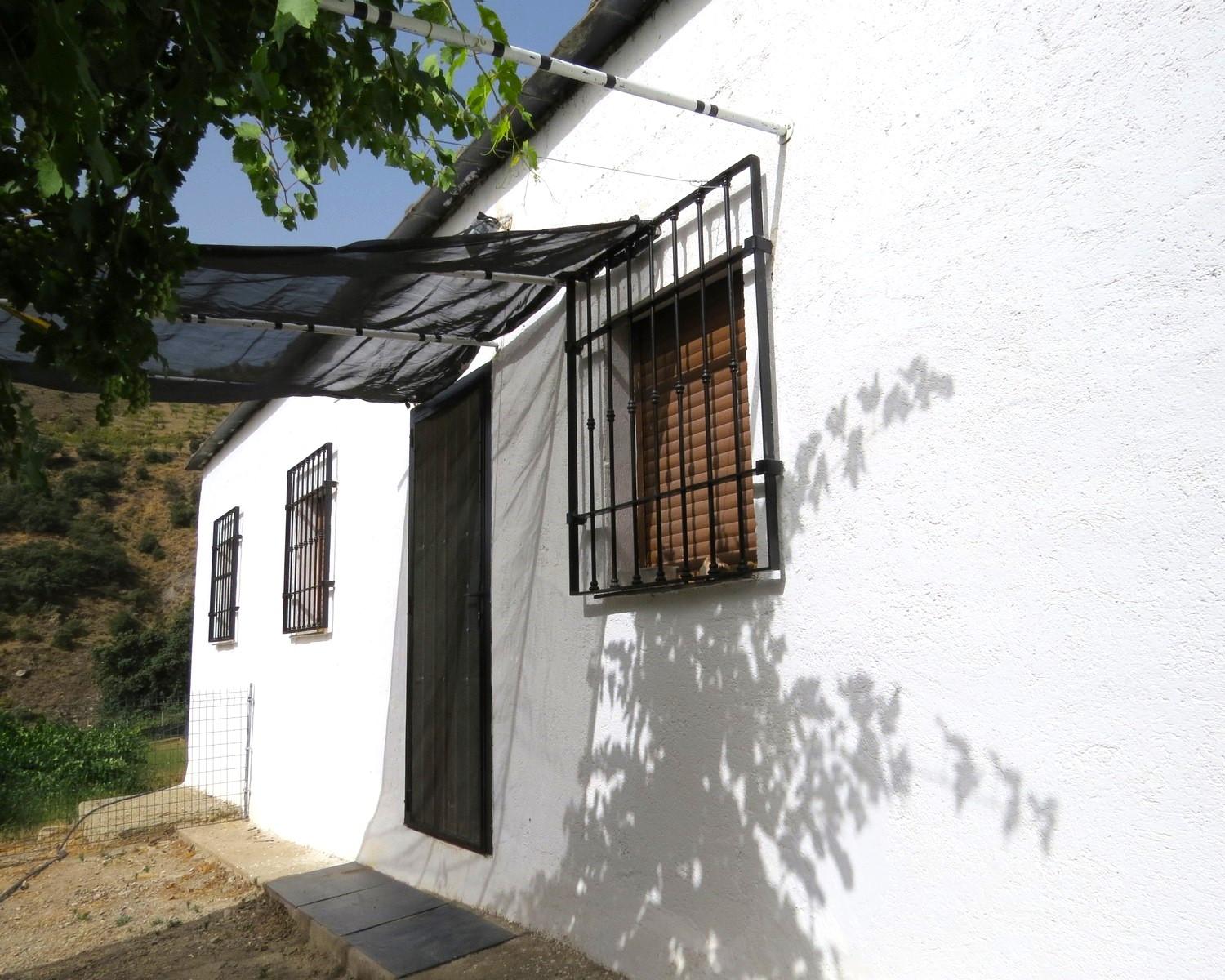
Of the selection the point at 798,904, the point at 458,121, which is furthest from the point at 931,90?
the point at 798,904

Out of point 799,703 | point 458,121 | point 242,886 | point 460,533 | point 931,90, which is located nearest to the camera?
point 931,90

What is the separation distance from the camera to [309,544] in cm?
785

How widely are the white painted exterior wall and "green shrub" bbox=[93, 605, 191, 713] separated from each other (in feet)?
82.6

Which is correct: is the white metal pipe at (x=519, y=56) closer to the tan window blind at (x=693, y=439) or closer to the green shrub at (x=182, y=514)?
the tan window blind at (x=693, y=439)

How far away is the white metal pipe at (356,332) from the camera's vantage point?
419 centimetres

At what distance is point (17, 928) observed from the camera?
5781 mm

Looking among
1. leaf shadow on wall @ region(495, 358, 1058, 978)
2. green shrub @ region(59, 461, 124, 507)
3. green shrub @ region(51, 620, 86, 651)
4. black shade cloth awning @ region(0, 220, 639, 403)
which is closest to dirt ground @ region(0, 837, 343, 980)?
leaf shadow on wall @ region(495, 358, 1058, 978)

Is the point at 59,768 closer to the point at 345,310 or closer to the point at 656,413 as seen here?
the point at 345,310

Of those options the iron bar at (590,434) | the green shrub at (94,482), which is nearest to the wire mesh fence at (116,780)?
the iron bar at (590,434)

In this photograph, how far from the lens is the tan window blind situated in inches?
134

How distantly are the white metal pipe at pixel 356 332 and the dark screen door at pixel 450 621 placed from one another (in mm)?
290

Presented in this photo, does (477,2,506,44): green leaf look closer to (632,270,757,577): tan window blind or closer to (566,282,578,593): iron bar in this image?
(632,270,757,577): tan window blind

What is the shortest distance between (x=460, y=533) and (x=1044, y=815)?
11.5 ft

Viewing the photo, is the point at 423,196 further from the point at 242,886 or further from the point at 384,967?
the point at 242,886
